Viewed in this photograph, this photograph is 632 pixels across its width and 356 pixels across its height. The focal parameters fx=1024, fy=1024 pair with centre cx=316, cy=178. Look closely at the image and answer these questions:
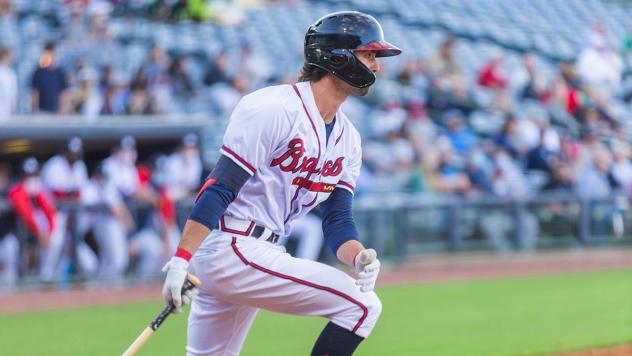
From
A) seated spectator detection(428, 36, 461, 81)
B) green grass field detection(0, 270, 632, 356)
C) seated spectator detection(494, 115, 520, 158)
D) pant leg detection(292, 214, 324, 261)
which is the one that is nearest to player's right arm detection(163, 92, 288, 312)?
green grass field detection(0, 270, 632, 356)

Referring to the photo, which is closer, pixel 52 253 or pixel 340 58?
pixel 340 58

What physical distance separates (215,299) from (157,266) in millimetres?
7355

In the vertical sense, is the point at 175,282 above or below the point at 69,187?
above

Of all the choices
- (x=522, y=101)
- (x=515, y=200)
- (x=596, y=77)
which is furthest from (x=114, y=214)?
(x=596, y=77)

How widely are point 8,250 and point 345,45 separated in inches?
293

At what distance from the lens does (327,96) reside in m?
4.33

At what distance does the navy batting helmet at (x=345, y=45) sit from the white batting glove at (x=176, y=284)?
107 centimetres

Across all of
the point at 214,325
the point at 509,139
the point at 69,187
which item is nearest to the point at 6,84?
the point at 69,187

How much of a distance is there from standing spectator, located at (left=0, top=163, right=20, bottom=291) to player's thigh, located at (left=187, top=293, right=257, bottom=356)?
6830mm

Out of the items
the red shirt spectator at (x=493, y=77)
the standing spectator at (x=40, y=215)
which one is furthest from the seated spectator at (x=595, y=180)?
the standing spectator at (x=40, y=215)

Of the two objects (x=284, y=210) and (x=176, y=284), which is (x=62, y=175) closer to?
(x=284, y=210)

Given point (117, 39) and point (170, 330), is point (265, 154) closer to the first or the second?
point (170, 330)

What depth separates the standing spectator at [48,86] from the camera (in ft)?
37.6

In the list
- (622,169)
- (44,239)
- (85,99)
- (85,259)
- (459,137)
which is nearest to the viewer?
(44,239)
